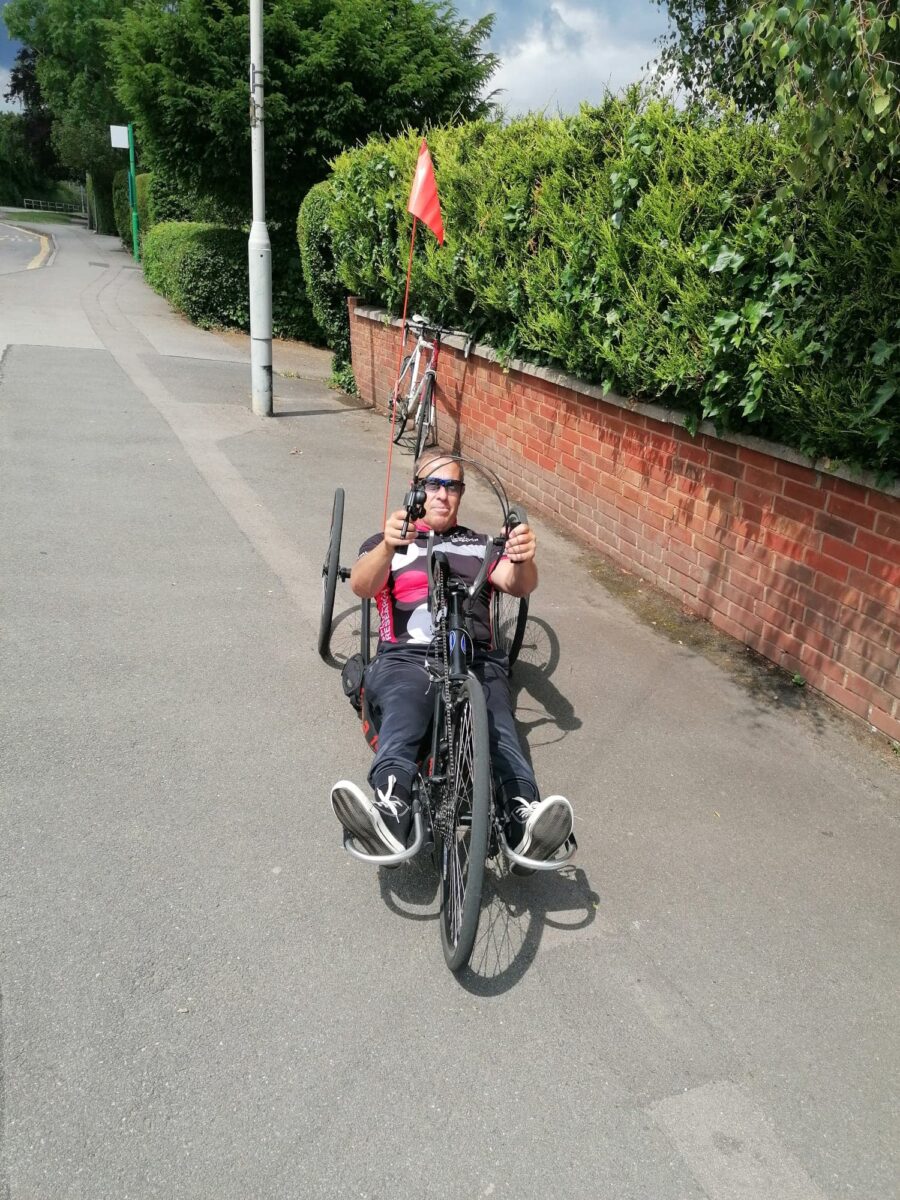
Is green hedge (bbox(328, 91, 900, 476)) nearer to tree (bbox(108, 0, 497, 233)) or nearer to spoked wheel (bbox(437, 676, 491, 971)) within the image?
spoked wheel (bbox(437, 676, 491, 971))

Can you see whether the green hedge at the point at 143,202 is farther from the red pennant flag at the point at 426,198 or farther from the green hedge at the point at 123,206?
the red pennant flag at the point at 426,198

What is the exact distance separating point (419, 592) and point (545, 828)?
1227 millimetres

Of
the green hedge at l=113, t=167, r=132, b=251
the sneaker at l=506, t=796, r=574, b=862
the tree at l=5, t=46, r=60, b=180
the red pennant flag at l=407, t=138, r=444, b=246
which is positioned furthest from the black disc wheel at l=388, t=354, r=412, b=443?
the tree at l=5, t=46, r=60, b=180

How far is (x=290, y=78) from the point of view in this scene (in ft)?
46.3

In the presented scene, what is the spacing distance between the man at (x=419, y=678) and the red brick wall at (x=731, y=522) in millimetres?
1773

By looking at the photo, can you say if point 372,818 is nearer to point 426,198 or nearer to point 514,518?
point 514,518

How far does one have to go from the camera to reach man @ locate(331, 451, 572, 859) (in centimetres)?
281

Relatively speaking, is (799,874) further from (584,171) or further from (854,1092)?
(584,171)

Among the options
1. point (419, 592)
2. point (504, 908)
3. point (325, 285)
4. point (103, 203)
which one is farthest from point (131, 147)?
point (504, 908)

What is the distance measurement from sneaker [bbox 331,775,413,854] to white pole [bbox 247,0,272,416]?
25.1ft

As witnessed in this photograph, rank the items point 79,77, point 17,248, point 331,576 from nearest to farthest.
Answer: point 331,576, point 17,248, point 79,77

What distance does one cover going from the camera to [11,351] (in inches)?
463

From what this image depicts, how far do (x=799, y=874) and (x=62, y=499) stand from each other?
5.57 meters

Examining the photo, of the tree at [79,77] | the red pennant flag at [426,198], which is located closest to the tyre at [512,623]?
the red pennant flag at [426,198]
